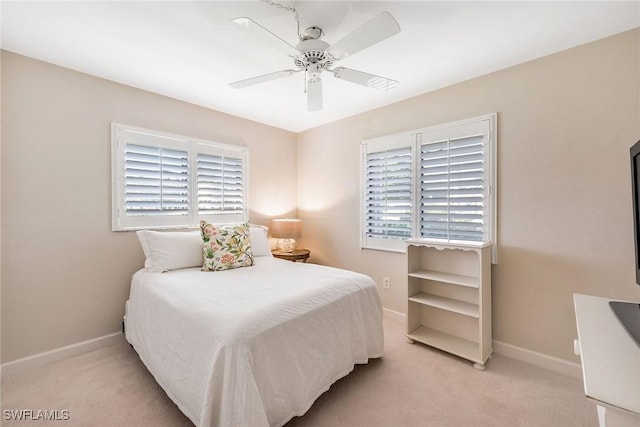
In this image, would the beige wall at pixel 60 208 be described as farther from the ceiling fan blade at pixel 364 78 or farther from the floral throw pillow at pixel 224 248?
the ceiling fan blade at pixel 364 78

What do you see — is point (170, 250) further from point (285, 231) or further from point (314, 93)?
point (314, 93)

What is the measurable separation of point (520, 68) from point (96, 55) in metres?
3.30

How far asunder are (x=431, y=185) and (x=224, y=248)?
207cm

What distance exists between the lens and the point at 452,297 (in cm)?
251

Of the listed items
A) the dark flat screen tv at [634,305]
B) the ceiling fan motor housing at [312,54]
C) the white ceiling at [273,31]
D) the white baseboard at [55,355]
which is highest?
the white ceiling at [273,31]

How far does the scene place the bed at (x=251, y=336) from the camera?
49.4 inches

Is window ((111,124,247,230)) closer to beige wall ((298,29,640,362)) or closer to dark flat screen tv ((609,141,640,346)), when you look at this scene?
beige wall ((298,29,640,362))

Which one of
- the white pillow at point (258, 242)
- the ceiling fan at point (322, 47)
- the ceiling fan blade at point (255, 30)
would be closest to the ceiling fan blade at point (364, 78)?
the ceiling fan at point (322, 47)

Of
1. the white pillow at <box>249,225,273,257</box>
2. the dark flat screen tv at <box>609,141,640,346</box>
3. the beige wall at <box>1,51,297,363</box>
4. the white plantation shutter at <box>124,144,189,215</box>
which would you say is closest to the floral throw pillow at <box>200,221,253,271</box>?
the white pillow at <box>249,225,273,257</box>

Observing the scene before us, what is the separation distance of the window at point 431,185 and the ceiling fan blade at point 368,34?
4.58 ft

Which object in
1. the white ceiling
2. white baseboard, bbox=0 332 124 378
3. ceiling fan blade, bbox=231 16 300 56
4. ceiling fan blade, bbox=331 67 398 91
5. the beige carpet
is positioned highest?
the white ceiling

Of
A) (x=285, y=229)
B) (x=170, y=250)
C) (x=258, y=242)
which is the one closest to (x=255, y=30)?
(x=170, y=250)

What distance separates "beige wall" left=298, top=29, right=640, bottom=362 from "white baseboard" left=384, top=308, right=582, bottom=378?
48 millimetres

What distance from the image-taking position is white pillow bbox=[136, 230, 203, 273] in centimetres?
230
